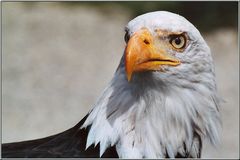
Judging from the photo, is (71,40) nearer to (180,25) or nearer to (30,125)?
(30,125)

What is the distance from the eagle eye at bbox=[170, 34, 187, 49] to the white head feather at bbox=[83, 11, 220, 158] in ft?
0.08

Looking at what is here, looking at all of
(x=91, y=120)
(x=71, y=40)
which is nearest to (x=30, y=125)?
(x=71, y=40)

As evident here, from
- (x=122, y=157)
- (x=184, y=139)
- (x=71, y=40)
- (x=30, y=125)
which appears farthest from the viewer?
(x=71, y=40)

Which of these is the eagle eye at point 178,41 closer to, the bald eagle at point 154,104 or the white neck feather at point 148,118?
the bald eagle at point 154,104

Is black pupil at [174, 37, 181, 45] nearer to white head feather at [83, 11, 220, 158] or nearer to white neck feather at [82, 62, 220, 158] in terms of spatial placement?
white head feather at [83, 11, 220, 158]

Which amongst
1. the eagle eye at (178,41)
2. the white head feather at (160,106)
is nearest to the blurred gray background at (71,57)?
the white head feather at (160,106)

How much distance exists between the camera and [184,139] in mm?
2250

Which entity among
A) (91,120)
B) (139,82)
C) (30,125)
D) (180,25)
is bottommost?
(30,125)


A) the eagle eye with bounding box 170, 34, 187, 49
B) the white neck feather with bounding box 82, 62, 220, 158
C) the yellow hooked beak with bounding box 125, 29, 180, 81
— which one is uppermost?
the eagle eye with bounding box 170, 34, 187, 49

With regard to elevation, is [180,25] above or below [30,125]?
above

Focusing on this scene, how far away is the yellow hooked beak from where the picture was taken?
2.04 metres

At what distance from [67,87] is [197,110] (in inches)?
188

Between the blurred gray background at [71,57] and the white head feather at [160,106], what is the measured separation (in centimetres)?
326

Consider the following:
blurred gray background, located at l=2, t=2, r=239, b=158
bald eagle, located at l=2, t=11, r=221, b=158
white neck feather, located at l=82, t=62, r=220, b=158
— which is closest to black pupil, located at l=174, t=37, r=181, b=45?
bald eagle, located at l=2, t=11, r=221, b=158
